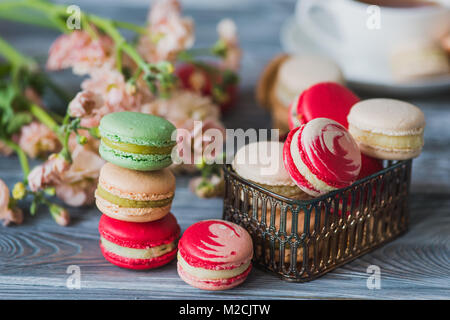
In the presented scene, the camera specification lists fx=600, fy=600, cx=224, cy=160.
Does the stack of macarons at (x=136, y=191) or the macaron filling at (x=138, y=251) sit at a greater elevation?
the stack of macarons at (x=136, y=191)

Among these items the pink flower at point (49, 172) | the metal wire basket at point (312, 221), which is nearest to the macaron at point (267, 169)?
the metal wire basket at point (312, 221)

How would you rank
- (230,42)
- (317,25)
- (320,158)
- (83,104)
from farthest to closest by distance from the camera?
(317,25)
(230,42)
(83,104)
(320,158)

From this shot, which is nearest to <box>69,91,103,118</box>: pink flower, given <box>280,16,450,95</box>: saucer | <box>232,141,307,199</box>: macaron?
<box>232,141,307,199</box>: macaron

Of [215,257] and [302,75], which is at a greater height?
[302,75]

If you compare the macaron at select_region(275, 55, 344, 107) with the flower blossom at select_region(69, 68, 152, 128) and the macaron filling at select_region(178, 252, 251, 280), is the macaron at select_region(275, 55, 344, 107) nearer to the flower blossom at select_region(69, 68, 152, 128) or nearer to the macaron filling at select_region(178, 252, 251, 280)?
the flower blossom at select_region(69, 68, 152, 128)

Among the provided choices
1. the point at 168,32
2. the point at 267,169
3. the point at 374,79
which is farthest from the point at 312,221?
the point at 374,79

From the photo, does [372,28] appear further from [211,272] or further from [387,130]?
[211,272]

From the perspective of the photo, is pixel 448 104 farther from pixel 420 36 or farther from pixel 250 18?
pixel 250 18

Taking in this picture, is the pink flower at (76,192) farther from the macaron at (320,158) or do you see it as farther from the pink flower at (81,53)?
the macaron at (320,158)
